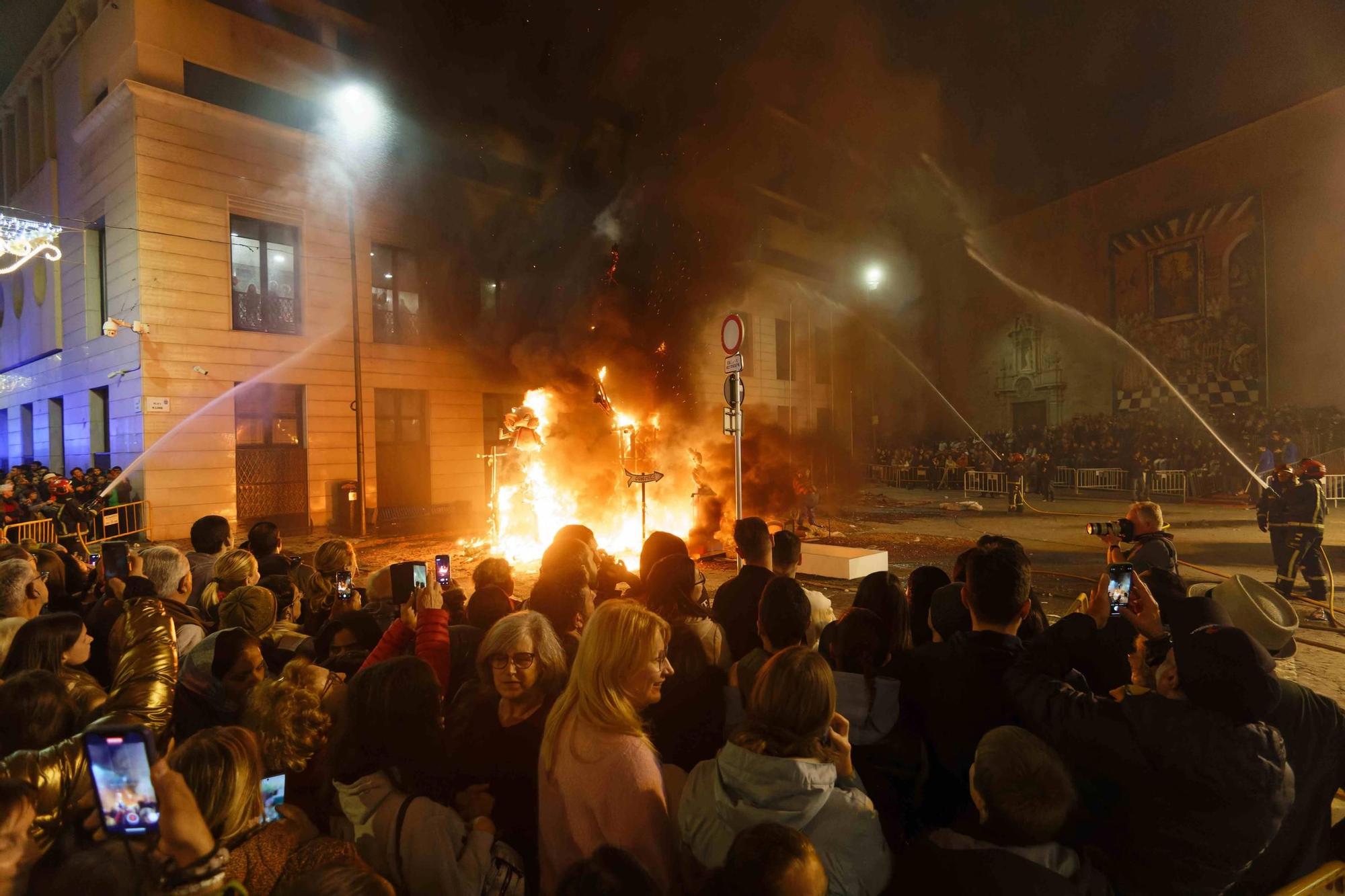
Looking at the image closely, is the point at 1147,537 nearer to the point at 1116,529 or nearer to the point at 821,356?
the point at 1116,529

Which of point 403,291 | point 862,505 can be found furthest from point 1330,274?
point 403,291

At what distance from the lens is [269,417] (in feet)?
53.1

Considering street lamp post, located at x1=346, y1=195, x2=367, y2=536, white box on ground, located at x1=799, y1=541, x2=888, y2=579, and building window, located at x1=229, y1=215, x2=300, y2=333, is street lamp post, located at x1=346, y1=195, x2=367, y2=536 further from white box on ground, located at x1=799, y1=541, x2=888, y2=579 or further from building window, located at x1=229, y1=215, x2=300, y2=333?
white box on ground, located at x1=799, y1=541, x2=888, y2=579

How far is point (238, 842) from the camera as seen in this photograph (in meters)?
1.84

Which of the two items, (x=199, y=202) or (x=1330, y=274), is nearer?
(x=199, y=202)

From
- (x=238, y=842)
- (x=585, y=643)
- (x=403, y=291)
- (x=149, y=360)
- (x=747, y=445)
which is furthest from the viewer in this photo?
(x=403, y=291)

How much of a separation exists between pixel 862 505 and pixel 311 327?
16.0m

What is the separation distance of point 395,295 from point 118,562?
50.5 ft

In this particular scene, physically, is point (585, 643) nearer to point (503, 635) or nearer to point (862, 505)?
point (503, 635)

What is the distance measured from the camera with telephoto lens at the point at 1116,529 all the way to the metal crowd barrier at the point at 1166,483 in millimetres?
19010

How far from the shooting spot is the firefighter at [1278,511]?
28.1ft

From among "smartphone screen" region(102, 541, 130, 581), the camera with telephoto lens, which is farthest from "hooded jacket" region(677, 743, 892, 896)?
"smartphone screen" region(102, 541, 130, 581)

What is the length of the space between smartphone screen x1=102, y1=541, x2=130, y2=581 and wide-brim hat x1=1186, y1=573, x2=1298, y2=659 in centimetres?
620

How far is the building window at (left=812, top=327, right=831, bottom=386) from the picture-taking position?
103 feet
